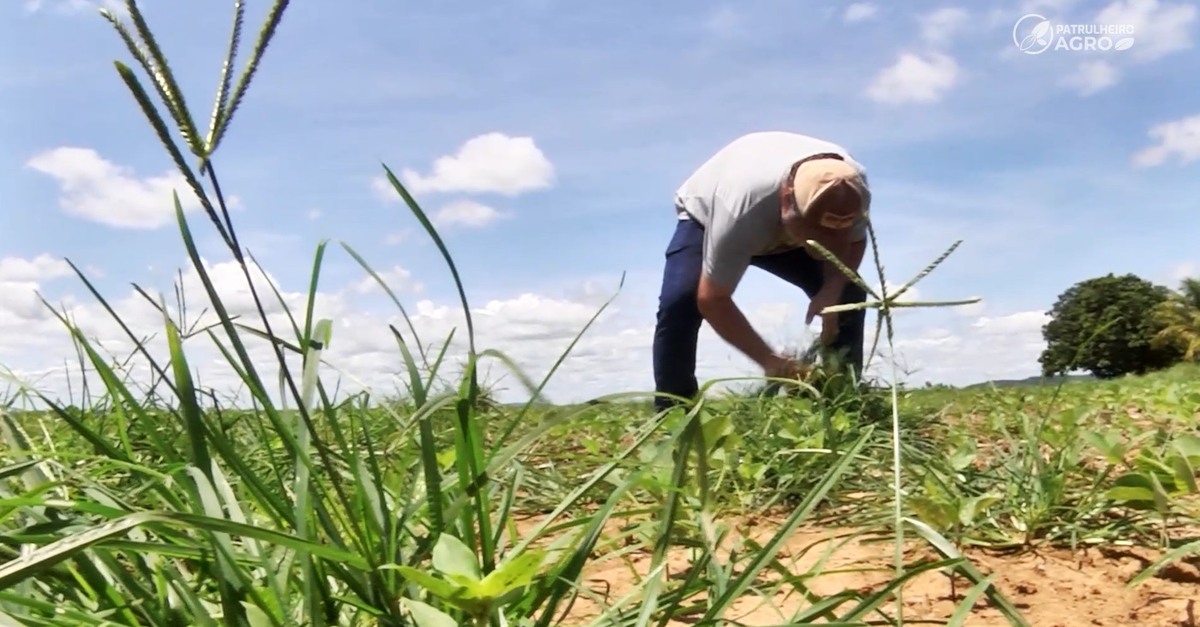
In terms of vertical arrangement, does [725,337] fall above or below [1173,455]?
above

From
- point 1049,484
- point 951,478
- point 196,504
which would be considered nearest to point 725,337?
point 951,478

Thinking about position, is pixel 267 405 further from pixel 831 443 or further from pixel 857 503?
pixel 831 443

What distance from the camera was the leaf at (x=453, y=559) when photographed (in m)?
0.76

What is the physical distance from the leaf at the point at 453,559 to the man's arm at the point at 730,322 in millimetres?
3211

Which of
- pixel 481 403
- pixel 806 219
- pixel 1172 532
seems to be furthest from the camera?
pixel 481 403

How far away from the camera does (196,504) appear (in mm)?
914

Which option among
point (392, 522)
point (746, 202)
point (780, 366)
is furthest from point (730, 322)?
point (392, 522)

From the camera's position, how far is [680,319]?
13.9 ft

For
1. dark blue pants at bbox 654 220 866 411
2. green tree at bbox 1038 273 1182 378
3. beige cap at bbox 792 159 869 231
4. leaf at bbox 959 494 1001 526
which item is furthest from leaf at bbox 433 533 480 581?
green tree at bbox 1038 273 1182 378

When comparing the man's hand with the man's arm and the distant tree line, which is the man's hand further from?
the distant tree line

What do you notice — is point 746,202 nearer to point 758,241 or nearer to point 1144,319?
point 758,241

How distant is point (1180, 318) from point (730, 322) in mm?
37536

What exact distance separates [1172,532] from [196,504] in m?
1.48

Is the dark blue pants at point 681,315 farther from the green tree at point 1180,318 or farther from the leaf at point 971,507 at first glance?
the green tree at point 1180,318
